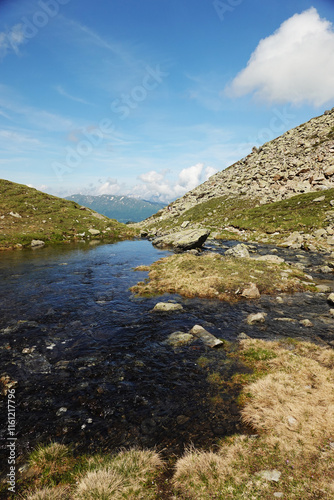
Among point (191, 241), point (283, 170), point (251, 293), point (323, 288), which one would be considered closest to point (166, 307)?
point (251, 293)

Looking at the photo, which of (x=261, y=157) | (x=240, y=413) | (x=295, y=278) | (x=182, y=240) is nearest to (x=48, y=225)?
(x=182, y=240)

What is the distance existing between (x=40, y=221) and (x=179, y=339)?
215 feet

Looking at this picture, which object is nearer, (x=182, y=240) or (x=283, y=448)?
(x=283, y=448)

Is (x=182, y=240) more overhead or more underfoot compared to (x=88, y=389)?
more overhead

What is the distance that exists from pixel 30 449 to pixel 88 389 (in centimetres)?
277

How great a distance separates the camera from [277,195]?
294ft

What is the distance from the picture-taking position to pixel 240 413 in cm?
812

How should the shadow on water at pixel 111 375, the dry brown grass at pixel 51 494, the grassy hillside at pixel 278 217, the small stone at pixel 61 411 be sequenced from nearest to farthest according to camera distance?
the dry brown grass at pixel 51 494, the shadow on water at pixel 111 375, the small stone at pixel 61 411, the grassy hillside at pixel 278 217

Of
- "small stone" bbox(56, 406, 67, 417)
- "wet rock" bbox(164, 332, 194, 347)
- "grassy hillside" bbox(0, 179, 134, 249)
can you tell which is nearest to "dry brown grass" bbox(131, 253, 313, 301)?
"wet rock" bbox(164, 332, 194, 347)

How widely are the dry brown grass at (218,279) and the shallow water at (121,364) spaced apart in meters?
1.63

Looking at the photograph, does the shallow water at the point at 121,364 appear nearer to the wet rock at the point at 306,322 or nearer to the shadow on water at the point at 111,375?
the shadow on water at the point at 111,375

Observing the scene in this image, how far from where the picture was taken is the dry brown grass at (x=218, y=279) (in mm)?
21111

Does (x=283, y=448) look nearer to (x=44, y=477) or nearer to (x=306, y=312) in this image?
(x=44, y=477)

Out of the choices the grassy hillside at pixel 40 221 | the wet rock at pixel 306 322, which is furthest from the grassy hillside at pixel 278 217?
the wet rock at pixel 306 322
